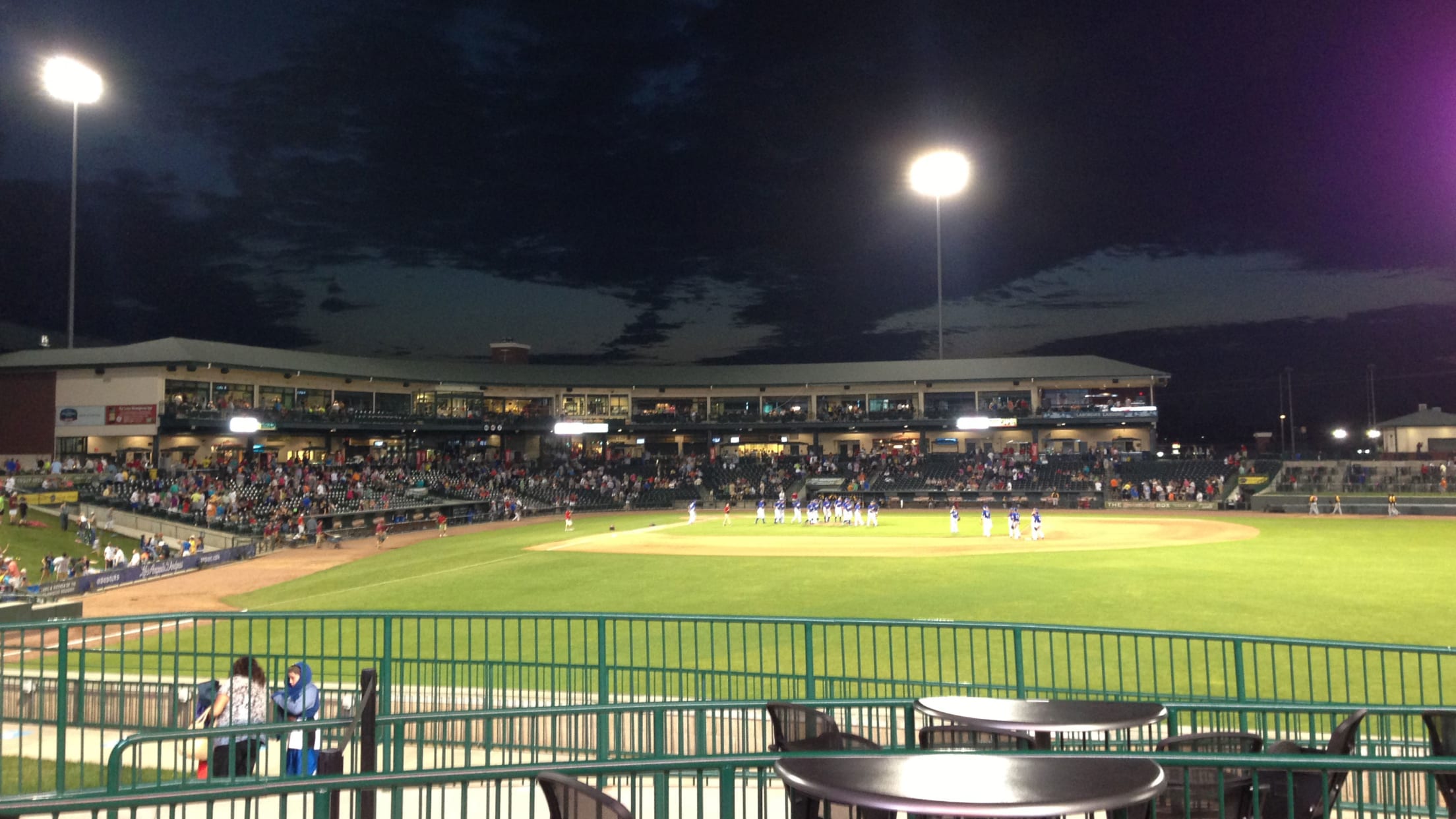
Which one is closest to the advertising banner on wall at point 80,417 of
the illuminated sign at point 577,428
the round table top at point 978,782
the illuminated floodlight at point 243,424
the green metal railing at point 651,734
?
the illuminated floodlight at point 243,424

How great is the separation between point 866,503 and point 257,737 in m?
53.5

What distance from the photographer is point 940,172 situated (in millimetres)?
55125

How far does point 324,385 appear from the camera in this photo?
61.2 meters

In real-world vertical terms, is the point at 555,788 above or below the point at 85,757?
above

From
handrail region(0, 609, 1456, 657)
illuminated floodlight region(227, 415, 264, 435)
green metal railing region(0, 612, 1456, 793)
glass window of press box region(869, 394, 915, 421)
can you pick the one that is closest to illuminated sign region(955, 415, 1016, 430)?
glass window of press box region(869, 394, 915, 421)

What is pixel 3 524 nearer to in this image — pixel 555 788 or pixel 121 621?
pixel 121 621

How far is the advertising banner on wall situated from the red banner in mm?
449

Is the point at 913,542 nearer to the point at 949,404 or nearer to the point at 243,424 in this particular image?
the point at 243,424

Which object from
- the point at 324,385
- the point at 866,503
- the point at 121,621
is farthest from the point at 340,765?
the point at 324,385

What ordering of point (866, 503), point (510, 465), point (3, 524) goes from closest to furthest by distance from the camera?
point (3, 524), point (866, 503), point (510, 465)

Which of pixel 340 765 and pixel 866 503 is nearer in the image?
pixel 340 765

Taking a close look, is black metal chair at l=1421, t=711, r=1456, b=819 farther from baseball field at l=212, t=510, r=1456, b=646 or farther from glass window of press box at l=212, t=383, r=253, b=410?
glass window of press box at l=212, t=383, r=253, b=410

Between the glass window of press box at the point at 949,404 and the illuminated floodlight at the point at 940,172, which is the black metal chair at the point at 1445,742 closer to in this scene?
the illuminated floodlight at the point at 940,172

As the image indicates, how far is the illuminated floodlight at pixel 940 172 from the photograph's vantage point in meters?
54.6
